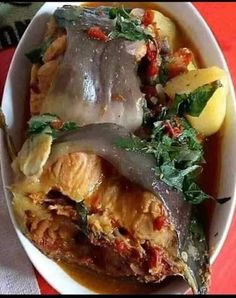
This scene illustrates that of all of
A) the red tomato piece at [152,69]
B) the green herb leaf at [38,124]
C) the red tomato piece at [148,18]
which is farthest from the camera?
the red tomato piece at [148,18]

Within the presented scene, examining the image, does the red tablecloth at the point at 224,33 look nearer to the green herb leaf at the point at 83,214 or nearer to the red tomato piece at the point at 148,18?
the red tomato piece at the point at 148,18

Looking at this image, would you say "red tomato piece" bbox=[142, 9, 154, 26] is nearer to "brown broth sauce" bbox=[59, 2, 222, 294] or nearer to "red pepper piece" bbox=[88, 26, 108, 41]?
"red pepper piece" bbox=[88, 26, 108, 41]

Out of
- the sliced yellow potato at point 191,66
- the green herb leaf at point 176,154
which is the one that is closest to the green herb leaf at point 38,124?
the green herb leaf at point 176,154

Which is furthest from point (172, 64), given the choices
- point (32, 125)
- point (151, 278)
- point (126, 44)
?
point (151, 278)

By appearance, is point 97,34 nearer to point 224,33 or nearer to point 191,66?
point 191,66

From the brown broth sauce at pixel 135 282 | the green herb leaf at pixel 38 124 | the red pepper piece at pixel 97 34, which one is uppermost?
the red pepper piece at pixel 97 34

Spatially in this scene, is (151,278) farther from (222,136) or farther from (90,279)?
(222,136)

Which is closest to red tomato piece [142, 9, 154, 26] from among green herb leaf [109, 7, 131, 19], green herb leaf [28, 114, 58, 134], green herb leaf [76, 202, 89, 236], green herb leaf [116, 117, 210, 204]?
green herb leaf [109, 7, 131, 19]
